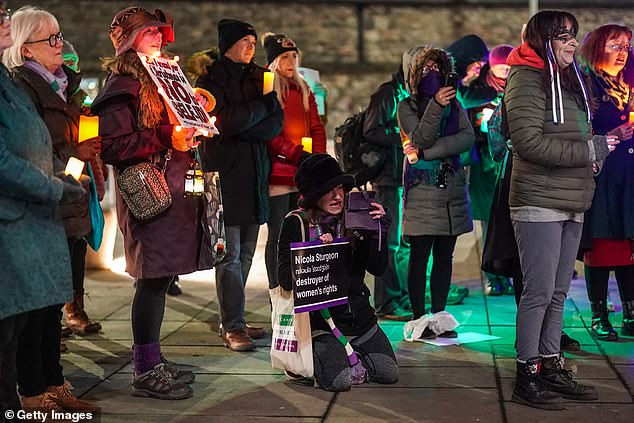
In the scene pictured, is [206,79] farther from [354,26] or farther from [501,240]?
[354,26]

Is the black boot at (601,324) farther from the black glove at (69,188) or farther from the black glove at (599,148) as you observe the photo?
the black glove at (69,188)

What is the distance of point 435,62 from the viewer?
7648 mm

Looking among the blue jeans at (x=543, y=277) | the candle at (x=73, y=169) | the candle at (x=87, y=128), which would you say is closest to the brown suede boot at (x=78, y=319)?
the candle at (x=87, y=128)

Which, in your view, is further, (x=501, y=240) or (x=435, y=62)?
(x=435, y=62)

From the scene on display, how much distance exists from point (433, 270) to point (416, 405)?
6.41 ft

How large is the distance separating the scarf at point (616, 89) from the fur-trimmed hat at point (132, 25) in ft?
9.62

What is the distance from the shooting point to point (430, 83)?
25.1 ft

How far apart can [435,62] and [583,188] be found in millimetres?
2033

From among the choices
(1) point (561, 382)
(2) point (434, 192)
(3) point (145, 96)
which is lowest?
(1) point (561, 382)

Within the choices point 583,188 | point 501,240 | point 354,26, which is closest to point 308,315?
point 501,240

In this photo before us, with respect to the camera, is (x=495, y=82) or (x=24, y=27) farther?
(x=495, y=82)

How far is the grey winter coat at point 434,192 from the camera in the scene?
7.55 m

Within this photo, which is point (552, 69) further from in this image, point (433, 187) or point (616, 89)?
point (433, 187)

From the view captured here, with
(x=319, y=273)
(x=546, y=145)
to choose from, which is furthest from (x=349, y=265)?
(x=546, y=145)
